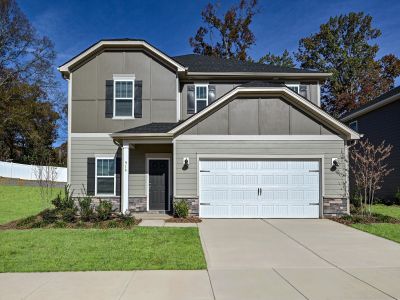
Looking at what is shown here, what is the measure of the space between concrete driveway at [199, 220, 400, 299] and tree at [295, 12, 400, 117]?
28845 mm

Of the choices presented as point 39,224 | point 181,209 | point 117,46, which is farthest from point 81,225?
point 117,46

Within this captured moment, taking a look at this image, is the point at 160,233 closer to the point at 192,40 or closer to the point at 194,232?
the point at 194,232

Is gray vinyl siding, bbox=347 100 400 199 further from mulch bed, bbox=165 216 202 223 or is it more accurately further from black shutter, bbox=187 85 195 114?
mulch bed, bbox=165 216 202 223

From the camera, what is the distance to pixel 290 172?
13.2 m

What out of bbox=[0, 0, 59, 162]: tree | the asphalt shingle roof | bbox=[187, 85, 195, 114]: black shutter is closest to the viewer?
bbox=[187, 85, 195, 114]: black shutter

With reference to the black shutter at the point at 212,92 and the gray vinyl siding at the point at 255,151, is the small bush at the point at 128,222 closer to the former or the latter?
the gray vinyl siding at the point at 255,151

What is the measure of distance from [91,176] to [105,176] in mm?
557

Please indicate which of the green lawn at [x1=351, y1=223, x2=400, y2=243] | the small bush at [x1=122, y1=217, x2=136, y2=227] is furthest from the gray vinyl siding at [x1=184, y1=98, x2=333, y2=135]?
the small bush at [x1=122, y1=217, x2=136, y2=227]

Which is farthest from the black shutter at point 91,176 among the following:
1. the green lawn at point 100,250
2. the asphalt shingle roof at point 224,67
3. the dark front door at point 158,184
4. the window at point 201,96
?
the asphalt shingle roof at point 224,67

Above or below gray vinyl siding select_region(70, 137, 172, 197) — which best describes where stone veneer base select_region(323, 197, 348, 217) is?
below

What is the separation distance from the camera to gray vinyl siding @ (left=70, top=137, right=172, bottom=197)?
14.4 metres

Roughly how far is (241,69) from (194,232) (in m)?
9.02

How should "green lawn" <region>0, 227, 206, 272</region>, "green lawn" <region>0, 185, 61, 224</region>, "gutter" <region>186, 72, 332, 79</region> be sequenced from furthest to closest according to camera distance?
"gutter" <region>186, 72, 332, 79</region>
"green lawn" <region>0, 185, 61, 224</region>
"green lawn" <region>0, 227, 206, 272</region>

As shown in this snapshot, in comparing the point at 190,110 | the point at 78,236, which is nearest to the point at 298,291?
the point at 78,236
